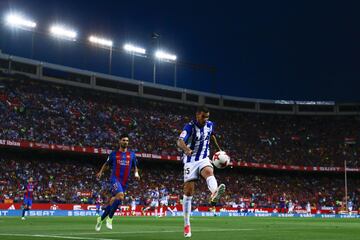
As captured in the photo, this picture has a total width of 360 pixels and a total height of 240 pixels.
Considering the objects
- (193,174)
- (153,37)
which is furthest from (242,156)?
(193,174)

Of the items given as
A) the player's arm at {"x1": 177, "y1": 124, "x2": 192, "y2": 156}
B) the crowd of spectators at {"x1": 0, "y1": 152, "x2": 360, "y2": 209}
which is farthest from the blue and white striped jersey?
the crowd of spectators at {"x1": 0, "y1": 152, "x2": 360, "y2": 209}

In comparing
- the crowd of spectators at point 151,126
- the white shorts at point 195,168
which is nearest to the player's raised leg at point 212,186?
the white shorts at point 195,168

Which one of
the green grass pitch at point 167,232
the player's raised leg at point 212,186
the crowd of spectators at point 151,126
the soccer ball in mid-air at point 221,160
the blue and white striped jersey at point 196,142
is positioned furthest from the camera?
the crowd of spectators at point 151,126

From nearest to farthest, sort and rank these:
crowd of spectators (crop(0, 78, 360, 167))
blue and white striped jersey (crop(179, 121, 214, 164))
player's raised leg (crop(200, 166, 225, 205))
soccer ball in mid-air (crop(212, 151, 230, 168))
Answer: player's raised leg (crop(200, 166, 225, 205)) → soccer ball in mid-air (crop(212, 151, 230, 168)) → blue and white striped jersey (crop(179, 121, 214, 164)) → crowd of spectators (crop(0, 78, 360, 167))

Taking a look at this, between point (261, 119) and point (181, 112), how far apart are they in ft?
47.8

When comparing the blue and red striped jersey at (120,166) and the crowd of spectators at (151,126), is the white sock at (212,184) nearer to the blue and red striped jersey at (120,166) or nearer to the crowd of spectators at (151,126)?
the blue and red striped jersey at (120,166)

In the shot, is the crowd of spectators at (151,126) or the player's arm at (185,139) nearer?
the player's arm at (185,139)

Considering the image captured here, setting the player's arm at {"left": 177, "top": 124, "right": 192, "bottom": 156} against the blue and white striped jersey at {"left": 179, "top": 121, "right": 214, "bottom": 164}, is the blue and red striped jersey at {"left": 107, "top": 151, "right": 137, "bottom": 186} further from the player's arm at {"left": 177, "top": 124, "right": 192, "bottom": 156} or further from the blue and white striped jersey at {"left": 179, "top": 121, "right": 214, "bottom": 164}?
the player's arm at {"left": 177, "top": 124, "right": 192, "bottom": 156}

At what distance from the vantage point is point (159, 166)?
63750 millimetres

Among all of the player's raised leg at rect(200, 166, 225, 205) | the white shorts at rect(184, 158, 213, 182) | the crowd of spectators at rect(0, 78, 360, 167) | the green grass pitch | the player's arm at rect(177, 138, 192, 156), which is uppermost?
the crowd of spectators at rect(0, 78, 360, 167)

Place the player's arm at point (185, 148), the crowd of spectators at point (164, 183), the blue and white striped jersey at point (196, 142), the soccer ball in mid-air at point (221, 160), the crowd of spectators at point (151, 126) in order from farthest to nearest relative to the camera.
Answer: the crowd of spectators at point (151, 126)
the crowd of spectators at point (164, 183)
the blue and white striped jersey at point (196, 142)
the soccer ball in mid-air at point (221, 160)
the player's arm at point (185, 148)

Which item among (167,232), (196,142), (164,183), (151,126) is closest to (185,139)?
(196,142)

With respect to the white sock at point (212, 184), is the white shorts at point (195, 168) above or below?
above

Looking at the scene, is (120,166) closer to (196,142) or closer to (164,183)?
(196,142)
